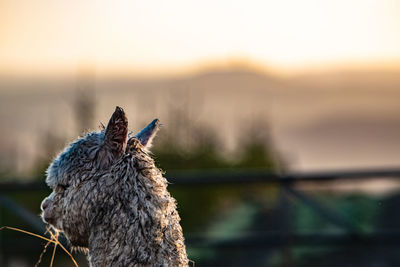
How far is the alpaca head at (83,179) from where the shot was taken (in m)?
2.66

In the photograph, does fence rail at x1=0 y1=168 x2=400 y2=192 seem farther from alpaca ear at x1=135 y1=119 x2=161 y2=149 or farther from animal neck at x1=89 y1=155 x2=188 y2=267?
animal neck at x1=89 y1=155 x2=188 y2=267

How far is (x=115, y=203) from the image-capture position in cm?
262

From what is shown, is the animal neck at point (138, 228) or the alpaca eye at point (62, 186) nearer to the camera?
the animal neck at point (138, 228)

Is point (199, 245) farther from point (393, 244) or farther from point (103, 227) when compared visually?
point (103, 227)

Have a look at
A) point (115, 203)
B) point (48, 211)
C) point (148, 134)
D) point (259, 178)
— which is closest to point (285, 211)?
point (259, 178)

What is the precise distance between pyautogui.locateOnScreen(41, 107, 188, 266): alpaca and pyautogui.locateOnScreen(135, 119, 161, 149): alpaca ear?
0.07 metres

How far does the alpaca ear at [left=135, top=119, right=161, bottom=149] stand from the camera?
2939mm

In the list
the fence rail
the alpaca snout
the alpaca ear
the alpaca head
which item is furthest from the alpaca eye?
the fence rail

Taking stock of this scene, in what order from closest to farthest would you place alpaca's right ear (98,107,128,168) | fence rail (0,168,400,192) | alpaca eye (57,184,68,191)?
alpaca's right ear (98,107,128,168), alpaca eye (57,184,68,191), fence rail (0,168,400,192)

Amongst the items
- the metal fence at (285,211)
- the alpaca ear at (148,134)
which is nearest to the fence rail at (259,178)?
the metal fence at (285,211)

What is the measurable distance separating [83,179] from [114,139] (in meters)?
0.27

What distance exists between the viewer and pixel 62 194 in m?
2.83

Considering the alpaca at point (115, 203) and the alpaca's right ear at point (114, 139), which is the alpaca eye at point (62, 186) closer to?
the alpaca at point (115, 203)

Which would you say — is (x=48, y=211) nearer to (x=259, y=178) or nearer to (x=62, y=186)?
(x=62, y=186)
